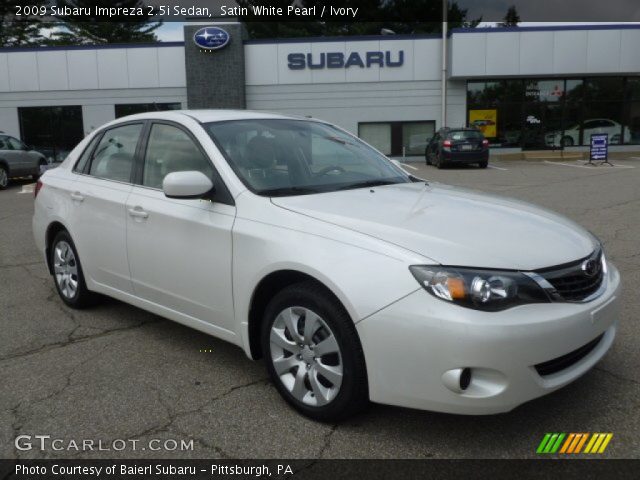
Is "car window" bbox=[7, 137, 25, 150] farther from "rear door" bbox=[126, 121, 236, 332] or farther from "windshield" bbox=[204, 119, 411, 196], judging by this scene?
"windshield" bbox=[204, 119, 411, 196]

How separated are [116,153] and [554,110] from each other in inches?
1059

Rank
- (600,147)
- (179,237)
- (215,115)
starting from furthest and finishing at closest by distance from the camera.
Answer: (600,147) → (215,115) → (179,237)

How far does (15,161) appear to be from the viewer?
17.9 m

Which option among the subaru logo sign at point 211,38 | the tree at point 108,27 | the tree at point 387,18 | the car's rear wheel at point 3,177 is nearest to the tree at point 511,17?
the tree at point 387,18

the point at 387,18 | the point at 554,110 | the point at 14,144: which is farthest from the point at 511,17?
the point at 14,144

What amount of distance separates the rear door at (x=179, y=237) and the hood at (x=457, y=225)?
455 millimetres

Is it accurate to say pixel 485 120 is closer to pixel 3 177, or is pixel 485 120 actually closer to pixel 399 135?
pixel 399 135

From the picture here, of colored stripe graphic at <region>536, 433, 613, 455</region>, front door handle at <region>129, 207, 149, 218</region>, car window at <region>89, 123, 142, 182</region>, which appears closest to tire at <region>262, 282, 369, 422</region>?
colored stripe graphic at <region>536, 433, 613, 455</region>

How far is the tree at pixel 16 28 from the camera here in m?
45.4

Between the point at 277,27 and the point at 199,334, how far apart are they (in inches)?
1692

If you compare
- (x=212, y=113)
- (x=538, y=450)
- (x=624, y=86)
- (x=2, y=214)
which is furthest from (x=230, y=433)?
(x=624, y=86)

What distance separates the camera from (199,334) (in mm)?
4547

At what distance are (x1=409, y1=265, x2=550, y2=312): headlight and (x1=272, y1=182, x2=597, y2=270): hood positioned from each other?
47mm

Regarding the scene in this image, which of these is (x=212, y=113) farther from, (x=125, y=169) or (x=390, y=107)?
(x=390, y=107)
